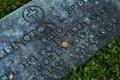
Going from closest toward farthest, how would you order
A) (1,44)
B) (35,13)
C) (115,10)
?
(1,44) → (35,13) → (115,10)

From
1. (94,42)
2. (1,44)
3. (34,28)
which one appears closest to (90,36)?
(94,42)

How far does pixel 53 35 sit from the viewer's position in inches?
158

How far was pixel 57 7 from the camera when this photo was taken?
4.17 meters

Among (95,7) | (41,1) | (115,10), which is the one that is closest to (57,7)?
(41,1)

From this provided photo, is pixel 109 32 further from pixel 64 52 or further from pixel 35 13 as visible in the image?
pixel 35 13

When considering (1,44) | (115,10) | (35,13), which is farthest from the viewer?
(115,10)

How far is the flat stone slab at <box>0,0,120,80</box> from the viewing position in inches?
148

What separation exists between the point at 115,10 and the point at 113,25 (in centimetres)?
22

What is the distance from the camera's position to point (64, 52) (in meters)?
3.94

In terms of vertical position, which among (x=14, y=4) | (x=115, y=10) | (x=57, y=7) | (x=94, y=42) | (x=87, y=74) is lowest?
(x=87, y=74)

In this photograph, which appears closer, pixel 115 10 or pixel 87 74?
pixel 87 74

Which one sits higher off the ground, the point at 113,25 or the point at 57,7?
the point at 57,7

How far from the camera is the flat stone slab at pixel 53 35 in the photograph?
3.76 metres

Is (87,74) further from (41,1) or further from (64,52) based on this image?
(41,1)
